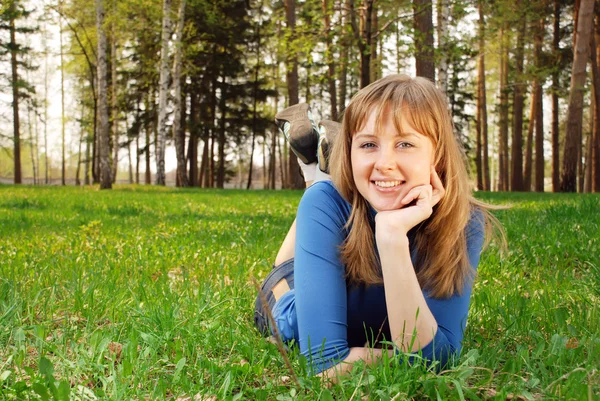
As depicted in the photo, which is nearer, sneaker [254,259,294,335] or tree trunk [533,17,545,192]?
sneaker [254,259,294,335]

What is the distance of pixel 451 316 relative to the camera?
2.49 m

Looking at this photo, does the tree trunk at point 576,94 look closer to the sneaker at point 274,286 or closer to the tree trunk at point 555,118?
the tree trunk at point 555,118

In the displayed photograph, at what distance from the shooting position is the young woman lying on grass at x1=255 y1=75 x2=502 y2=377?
7.50 ft

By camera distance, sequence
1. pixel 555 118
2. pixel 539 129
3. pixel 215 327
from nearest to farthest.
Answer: pixel 215 327, pixel 555 118, pixel 539 129

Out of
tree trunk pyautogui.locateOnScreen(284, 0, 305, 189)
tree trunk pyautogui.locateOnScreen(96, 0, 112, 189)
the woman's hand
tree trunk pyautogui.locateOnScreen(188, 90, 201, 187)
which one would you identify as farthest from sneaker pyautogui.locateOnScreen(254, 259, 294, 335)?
tree trunk pyautogui.locateOnScreen(188, 90, 201, 187)

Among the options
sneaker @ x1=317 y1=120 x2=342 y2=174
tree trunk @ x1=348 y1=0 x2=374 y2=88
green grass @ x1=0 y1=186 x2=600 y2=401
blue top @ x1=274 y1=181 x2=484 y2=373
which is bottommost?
green grass @ x1=0 y1=186 x2=600 y2=401

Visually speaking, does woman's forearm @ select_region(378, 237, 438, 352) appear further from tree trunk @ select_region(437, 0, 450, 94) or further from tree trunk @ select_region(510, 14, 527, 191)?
tree trunk @ select_region(510, 14, 527, 191)

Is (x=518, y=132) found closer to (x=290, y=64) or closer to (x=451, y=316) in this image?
(x=290, y=64)

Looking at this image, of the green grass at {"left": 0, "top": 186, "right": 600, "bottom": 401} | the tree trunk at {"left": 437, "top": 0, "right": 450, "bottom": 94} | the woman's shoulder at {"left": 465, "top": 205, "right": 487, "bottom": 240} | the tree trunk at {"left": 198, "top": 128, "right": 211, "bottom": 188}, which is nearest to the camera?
the green grass at {"left": 0, "top": 186, "right": 600, "bottom": 401}

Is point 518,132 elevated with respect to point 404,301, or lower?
elevated

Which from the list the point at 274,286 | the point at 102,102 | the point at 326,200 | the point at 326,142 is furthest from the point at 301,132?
the point at 102,102

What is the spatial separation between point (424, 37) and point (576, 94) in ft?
19.7

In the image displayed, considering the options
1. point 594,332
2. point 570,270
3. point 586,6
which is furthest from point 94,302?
point 586,6

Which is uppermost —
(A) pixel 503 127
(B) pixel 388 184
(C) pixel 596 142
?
(A) pixel 503 127
